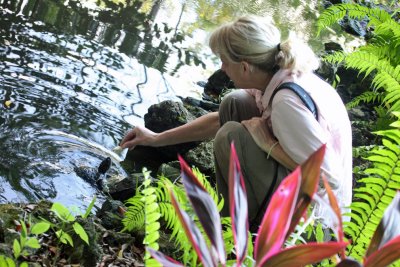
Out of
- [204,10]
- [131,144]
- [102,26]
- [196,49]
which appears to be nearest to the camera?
[131,144]

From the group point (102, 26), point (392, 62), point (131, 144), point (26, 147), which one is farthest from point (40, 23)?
point (392, 62)

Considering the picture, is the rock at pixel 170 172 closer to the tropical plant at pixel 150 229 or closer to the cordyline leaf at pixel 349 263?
the tropical plant at pixel 150 229

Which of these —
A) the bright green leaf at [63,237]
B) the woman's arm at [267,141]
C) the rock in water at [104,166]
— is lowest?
the rock in water at [104,166]

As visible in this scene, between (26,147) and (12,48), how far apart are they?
191 centimetres

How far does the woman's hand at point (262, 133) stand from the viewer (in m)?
3.17

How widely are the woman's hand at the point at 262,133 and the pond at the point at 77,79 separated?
1.37m

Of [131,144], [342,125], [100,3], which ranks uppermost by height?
[342,125]

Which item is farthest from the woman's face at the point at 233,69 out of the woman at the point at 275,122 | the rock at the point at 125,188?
the rock at the point at 125,188

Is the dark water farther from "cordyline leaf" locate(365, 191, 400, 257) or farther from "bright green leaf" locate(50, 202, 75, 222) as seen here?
"cordyline leaf" locate(365, 191, 400, 257)

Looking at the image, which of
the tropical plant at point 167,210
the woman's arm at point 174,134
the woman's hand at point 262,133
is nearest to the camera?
the tropical plant at point 167,210

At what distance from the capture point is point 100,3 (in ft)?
28.3

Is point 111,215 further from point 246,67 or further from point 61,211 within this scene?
point 246,67

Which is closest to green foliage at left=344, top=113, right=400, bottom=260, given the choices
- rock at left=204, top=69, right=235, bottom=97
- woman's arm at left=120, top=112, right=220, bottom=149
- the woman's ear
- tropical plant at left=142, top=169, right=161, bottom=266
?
tropical plant at left=142, top=169, right=161, bottom=266

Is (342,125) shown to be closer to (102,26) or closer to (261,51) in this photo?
(261,51)
